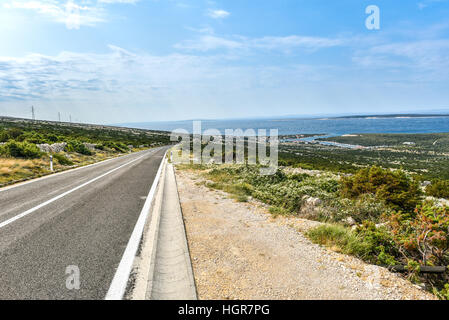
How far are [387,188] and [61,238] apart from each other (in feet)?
35.5

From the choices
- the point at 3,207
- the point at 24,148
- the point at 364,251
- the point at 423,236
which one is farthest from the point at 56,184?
the point at 423,236

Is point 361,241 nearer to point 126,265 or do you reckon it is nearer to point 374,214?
point 374,214

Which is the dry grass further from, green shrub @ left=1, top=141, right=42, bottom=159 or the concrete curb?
the concrete curb

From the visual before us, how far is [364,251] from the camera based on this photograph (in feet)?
15.3

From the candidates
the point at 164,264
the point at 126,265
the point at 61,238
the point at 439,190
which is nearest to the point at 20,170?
the point at 61,238

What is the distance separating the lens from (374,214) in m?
7.77

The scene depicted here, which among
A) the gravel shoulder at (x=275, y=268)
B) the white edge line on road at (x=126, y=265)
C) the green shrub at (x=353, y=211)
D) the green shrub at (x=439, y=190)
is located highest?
the white edge line on road at (x=126, y=265)

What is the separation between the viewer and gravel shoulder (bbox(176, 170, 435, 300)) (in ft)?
11.0

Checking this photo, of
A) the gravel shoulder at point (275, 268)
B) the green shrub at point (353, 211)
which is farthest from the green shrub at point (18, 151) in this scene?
the green shrub at point (353, 211)

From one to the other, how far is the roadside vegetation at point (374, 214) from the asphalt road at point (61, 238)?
159 inches

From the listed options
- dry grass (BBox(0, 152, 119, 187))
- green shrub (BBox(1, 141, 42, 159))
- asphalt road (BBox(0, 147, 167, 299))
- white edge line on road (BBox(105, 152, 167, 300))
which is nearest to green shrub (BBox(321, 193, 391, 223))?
white edge line on road (BBox(105, 152, 167, 300))

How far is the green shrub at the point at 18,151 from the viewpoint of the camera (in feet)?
54.1

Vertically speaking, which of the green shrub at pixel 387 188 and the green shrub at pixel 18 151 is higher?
the green shrub at pixel 18 151

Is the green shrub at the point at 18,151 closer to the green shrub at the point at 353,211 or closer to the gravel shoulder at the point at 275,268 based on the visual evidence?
the gravel shoulder at the point at 275,268
